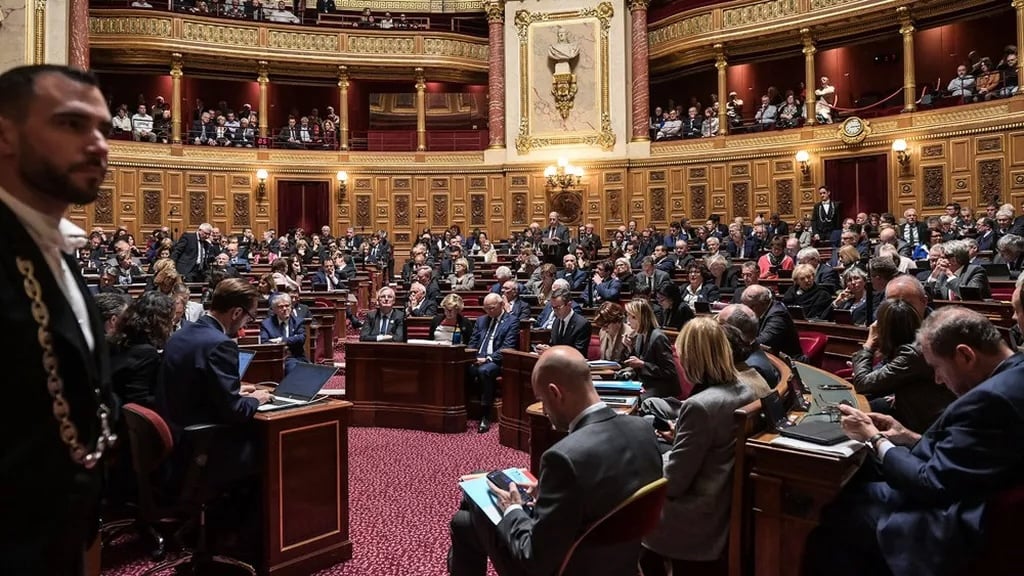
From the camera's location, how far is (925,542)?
1.97 metres

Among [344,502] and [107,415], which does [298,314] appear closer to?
[344,502]

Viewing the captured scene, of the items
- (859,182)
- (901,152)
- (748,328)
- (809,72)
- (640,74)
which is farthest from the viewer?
(640,74)

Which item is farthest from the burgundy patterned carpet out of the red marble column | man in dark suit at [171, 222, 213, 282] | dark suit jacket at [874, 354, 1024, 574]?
the red marble column

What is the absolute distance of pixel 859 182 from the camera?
587 inches

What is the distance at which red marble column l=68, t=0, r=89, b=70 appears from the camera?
13109 millimetres

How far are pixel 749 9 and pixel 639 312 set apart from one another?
1329 cm

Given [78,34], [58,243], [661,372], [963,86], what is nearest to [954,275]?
[661,372]

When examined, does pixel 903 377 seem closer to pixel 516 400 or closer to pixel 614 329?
pixel 614 329

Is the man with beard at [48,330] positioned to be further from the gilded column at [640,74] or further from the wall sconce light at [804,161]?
the gilded column at [640,74]

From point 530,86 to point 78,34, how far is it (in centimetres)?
935

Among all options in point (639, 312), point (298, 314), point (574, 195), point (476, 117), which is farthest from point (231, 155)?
point (639, 312)

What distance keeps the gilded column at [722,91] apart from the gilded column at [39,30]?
13504 millimetres

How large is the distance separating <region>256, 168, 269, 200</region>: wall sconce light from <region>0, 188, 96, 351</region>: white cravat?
16992 mm

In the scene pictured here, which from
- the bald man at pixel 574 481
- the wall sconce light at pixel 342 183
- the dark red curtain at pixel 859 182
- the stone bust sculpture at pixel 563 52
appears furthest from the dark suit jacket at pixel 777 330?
the wall sconce light at pixel 342 183
